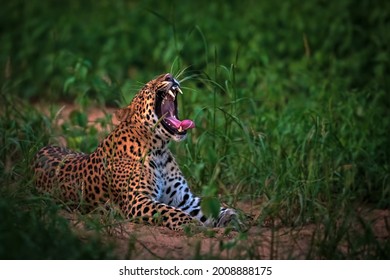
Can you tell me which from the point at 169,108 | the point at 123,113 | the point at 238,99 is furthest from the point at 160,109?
the point at 238,99

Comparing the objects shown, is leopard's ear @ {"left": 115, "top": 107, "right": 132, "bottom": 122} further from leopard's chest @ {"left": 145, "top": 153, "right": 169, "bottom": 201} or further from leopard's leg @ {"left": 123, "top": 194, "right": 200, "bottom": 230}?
leopard's leg @ {"left": 123, "top": 194, "right": 200, "bottom": 230}

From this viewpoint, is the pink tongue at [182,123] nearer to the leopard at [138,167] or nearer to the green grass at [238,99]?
the leopard at [138,167]

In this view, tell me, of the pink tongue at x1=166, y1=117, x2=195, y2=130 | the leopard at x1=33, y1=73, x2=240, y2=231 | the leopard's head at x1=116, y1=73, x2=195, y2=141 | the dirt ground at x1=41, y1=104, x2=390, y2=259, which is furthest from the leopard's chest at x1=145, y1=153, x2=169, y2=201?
the dirt ground at x1=41, y1=104, x2=390, y2=259

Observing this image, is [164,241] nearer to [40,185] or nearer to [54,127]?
[40,185]

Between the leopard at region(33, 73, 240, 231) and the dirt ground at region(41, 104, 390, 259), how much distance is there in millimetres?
419

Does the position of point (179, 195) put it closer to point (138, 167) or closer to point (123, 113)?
point (138, 167)

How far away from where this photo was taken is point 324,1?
12203 mm

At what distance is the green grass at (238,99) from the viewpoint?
6301mm

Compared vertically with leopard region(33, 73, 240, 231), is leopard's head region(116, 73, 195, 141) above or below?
above

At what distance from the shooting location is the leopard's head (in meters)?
6.98

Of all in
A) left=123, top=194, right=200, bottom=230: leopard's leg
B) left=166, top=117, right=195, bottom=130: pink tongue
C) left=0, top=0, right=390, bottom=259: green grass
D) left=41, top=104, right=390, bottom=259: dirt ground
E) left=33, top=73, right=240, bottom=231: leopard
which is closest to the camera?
left=41, top=104, right=390, bottom=259: dirt ground

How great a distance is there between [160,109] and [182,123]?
0.93 feet

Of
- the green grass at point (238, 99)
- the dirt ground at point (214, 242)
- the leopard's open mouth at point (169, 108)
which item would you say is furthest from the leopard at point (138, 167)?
the dirt ground at point (214, 242)

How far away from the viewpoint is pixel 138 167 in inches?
275
